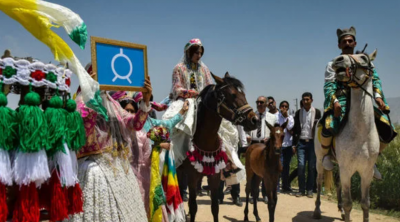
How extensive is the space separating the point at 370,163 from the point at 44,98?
15.5ft

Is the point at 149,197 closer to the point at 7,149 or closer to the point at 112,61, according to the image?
the point at 112,61

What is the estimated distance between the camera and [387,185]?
8.80 meters

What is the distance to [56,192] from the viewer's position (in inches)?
89.3

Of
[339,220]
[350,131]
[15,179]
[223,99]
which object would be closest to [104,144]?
[15,179]

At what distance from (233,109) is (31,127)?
304 cm

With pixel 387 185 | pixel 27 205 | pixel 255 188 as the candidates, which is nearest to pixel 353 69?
pixel 255 188

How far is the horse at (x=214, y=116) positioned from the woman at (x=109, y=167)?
164 centimetres

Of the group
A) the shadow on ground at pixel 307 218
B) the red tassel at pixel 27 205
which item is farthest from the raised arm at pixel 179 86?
the shadow on ground at pixel 307 218

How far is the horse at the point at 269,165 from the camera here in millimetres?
5637

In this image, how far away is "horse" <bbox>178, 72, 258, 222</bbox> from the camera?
4.65 meters

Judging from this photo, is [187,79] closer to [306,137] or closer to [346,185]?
[346,185]

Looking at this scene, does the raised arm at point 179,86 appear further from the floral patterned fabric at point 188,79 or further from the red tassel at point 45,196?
the red tassel at point 45,196

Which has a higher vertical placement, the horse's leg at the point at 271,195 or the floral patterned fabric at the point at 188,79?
the floral patterned fabric at the point at 188,79

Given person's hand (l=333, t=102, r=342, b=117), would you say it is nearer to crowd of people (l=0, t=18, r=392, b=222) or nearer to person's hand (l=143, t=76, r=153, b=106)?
crowd of people (l=0, t=18, r=392, b=222)
